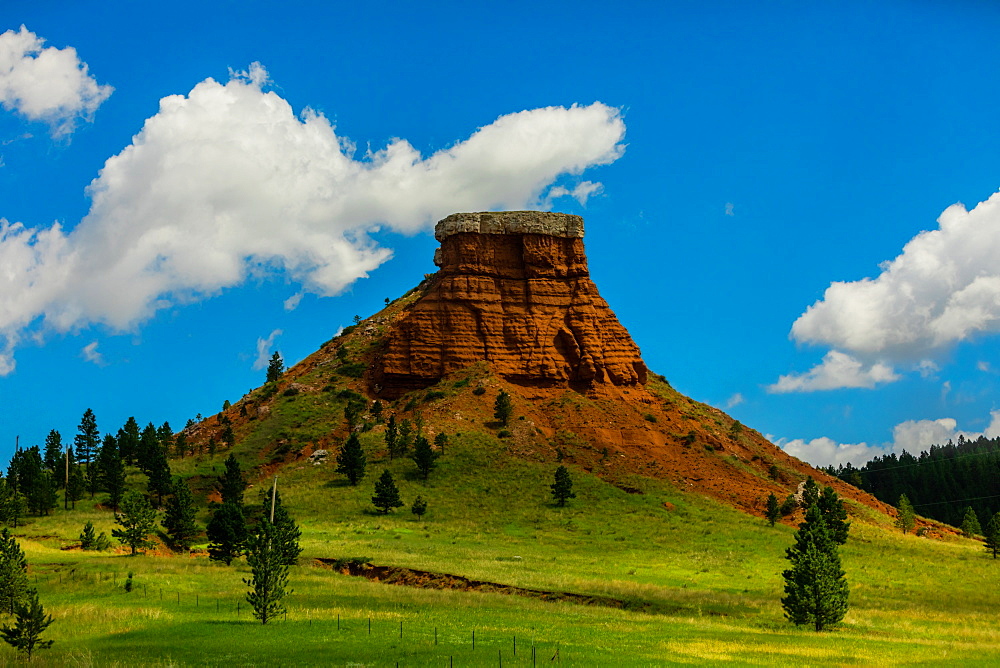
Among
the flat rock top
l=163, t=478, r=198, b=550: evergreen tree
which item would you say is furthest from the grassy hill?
the flat rock top

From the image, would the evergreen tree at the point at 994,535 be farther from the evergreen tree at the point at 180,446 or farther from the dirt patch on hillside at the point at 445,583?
the evergreen tree at the point at 180,446

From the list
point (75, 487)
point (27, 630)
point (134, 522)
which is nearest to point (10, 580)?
point (27, 630)

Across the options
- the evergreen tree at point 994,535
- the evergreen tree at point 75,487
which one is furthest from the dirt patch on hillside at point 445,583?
the evergreen tree at point 994,535

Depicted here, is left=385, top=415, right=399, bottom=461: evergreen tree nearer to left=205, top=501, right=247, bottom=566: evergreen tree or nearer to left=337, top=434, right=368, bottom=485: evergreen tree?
left=337, top=434, right=368, bottom=485: evergreen tree

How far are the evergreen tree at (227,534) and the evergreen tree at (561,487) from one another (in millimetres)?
34859

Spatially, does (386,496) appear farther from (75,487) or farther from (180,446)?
(180,446)

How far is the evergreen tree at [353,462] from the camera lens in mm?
87875

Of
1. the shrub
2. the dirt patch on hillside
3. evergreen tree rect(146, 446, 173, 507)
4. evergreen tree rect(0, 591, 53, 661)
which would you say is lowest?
the dirt patch on hillside

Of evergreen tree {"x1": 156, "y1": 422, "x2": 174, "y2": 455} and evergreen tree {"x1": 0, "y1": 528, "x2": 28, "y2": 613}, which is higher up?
evergreen tree {"x1": 156, "y1": 422, "x2": 174, "y2": 455}

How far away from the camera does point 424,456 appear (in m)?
87.7

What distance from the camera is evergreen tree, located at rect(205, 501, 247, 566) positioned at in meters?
57.3

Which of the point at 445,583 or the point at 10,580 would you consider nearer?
the point at 10,580

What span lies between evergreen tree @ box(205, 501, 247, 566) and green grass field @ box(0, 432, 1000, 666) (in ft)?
5.65

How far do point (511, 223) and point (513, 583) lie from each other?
7137 cm
